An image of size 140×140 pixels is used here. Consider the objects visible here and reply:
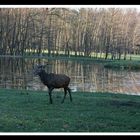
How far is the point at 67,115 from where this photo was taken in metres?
10.3

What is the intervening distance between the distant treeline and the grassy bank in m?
43.2

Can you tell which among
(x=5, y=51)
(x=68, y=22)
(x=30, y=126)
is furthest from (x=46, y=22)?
(x=30, y=126)

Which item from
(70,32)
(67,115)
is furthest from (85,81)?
(70,32)

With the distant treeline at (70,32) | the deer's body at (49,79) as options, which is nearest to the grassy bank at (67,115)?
the deer's body at (49,79)

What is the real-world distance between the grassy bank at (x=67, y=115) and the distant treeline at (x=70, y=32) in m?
43.2

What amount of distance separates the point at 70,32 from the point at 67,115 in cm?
5762

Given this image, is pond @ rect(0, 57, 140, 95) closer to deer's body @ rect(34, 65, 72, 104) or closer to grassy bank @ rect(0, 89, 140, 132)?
deer's body @ rect(34, 65, 72, 104)

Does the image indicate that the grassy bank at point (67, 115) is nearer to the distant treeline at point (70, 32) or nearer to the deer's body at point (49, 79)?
the deer's body at point (49, 79)

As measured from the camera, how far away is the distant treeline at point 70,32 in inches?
2295

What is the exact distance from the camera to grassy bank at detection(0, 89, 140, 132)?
8.81 meters

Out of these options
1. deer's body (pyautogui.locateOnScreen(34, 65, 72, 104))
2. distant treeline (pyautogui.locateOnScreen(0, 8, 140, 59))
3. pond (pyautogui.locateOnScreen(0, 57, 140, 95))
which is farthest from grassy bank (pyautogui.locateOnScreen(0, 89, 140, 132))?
distant treeline (pyautogui.locateOnScreen(0, 8, 140, 59))

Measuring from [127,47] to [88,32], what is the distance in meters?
10.5

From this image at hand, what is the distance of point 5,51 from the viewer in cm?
5638

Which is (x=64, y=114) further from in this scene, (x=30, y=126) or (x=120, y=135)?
(x=120, y=135)
